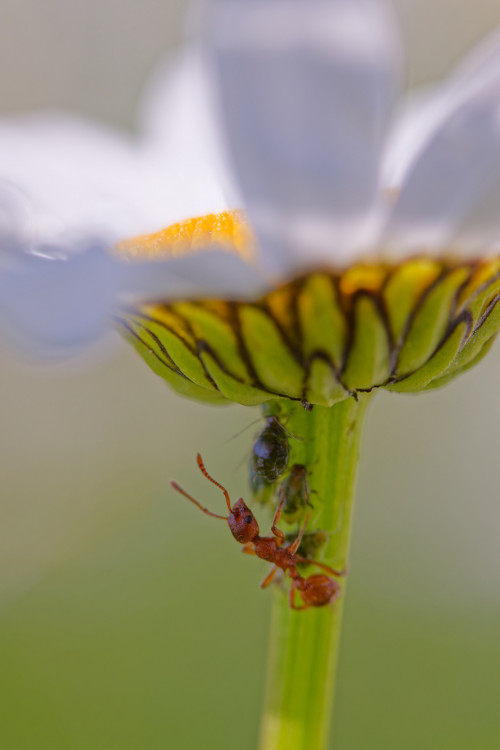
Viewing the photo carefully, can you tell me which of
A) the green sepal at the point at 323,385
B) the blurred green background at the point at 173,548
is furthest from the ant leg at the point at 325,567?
the blurred green background at the point at 173,548

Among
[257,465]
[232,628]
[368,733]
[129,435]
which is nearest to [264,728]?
[257,465]

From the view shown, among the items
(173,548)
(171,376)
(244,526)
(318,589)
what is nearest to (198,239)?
(171,376)

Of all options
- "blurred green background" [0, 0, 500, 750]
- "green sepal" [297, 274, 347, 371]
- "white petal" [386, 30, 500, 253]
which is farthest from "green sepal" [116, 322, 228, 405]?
"blurred green background" [0, 0, 500, 750]

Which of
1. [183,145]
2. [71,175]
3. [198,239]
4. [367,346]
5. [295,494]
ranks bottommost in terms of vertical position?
[295,494]

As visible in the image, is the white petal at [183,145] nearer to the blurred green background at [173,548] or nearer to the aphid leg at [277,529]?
the aphid leg at [277,529]

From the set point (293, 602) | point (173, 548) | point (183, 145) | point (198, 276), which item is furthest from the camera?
point (173, 548)

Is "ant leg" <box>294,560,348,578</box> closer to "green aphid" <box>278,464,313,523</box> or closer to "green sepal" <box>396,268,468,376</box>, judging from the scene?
"green aphid" <box>278,464,313,523</box>

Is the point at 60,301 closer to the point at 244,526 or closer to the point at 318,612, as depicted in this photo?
the point at 318,612
